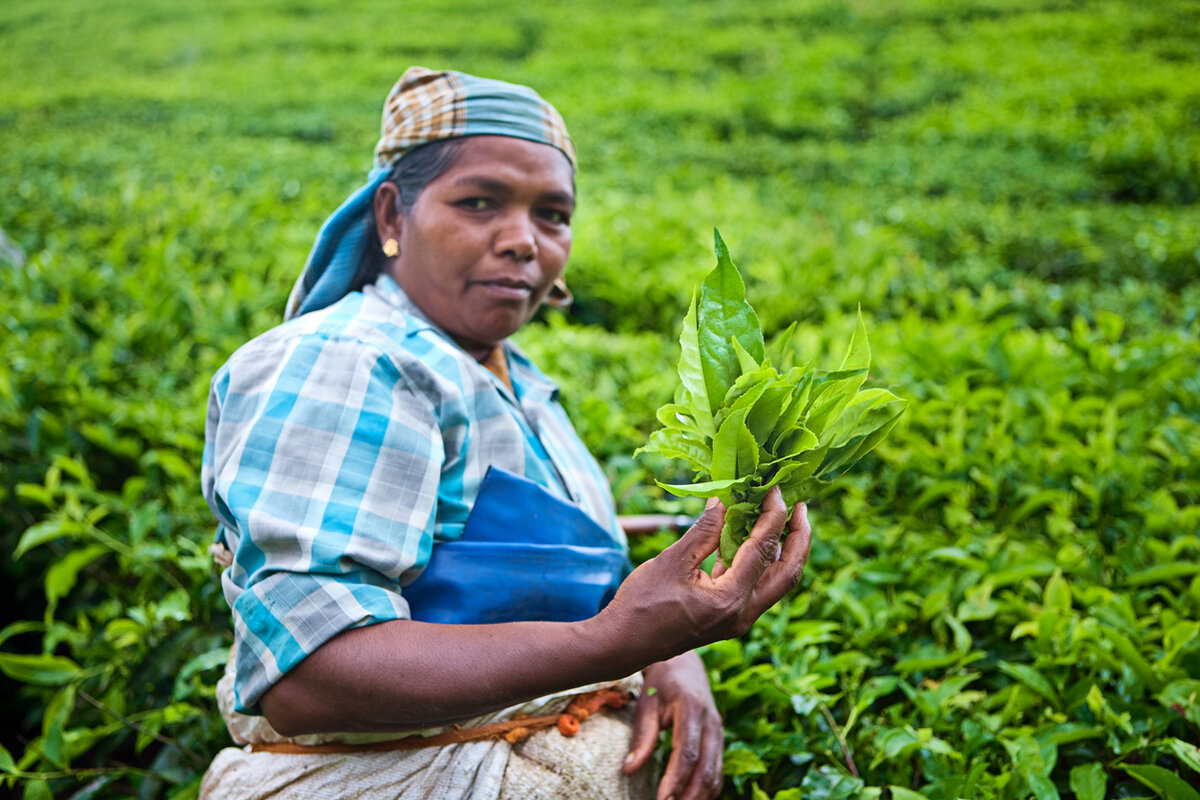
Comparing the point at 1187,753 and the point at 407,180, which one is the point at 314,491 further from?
the point at 1187,753

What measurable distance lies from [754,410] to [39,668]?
172 cm

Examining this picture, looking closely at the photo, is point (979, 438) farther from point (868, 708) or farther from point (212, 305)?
point (212, 305)

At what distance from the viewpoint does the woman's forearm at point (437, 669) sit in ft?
3.45

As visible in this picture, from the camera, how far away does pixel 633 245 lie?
14.2 ft

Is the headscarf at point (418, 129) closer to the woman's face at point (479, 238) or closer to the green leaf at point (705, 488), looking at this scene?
the woman's face at point (479, 238)

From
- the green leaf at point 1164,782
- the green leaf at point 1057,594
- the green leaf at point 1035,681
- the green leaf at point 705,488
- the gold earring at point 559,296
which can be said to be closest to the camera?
the green leaf at point 705,488

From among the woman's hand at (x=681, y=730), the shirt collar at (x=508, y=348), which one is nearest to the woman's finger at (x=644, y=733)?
the woman's hand at (x=681, y=730)

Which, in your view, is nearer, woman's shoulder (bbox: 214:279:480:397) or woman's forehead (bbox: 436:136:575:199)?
woman's shoulder (bbox: 214:279:480:397)

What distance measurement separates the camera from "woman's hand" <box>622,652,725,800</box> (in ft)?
4.57

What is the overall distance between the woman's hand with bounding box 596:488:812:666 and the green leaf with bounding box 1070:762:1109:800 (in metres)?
0.75

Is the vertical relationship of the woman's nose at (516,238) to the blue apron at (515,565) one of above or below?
above

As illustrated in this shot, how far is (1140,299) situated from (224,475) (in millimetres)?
3810

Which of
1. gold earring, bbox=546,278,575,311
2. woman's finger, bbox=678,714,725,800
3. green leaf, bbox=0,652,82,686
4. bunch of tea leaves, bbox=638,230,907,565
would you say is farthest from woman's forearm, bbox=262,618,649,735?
green leaf, bbox=0,652,82,686

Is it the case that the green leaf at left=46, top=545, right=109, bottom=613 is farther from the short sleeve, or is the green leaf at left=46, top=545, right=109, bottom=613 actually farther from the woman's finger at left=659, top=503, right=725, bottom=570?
the woman's finger at left=659, top=503, right=725, bottom=570
